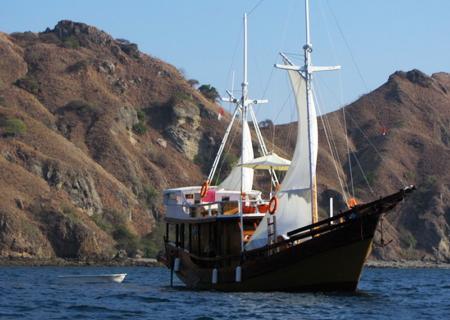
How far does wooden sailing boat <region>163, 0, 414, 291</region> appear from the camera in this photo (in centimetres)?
4756

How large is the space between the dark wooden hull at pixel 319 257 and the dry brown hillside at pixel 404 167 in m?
85.4

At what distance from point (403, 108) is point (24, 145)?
9014cm

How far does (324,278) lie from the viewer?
48.4 metres

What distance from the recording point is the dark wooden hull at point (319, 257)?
47469mm

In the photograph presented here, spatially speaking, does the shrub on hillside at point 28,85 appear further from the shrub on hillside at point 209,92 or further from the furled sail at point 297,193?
the furled sail at point 297,193

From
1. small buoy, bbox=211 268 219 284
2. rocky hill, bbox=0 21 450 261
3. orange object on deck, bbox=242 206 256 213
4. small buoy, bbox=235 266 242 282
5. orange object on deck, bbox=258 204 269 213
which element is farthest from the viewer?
rocky hill, bbox=0 21 450 261

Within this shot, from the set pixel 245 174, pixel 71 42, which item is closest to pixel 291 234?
pixel 245 174

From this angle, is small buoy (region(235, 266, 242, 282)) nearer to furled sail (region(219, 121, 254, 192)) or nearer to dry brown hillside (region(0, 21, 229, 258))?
furled sail (region(219, 121, 254, 192))

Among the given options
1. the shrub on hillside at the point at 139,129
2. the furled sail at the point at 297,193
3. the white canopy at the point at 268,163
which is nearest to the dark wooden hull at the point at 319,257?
the furled sail at the point at 297,193

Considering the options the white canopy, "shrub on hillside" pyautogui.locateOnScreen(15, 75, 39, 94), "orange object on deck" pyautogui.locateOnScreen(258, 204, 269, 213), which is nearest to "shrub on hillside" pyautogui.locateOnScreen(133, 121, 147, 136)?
"shrub on hillside" pyautogui.locateOnScreen(15, 75, 39, 94)

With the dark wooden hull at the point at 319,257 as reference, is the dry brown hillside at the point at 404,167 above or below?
above

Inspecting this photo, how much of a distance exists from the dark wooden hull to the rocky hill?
64497mm

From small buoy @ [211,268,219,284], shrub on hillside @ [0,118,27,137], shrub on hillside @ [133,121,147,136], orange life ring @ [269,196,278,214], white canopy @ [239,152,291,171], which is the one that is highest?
shrub on hillside @ [133,121,147,136]

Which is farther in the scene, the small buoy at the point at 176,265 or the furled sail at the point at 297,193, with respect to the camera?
the small buoy at the point at 176,265
